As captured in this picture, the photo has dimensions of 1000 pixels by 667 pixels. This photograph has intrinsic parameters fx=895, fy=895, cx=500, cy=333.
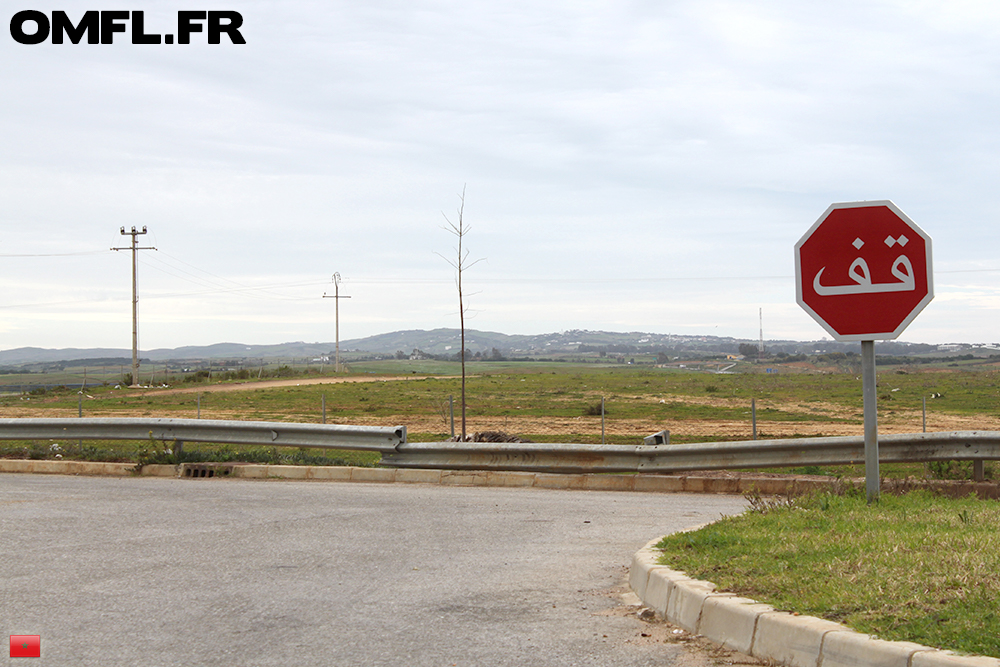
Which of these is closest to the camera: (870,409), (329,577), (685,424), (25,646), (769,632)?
(769,632)

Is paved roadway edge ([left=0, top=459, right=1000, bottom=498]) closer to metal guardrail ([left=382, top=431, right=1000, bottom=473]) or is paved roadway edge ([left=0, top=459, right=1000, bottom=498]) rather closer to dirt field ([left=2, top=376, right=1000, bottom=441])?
metal guardrail ([left=382, top=431, right=1000, bottom=473])

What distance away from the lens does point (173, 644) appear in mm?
5184

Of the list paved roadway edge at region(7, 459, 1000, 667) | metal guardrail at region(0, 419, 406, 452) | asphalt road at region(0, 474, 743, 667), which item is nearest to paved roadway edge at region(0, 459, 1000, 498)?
metal guardrail at region(0, 419, 406, 452)

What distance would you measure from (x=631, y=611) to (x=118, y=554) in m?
4.58

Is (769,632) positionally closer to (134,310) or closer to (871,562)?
(871,562)

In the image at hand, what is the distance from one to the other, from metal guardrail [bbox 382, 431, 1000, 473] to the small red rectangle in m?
8.64

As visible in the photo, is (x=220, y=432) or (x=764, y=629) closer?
(x=764, y=629)

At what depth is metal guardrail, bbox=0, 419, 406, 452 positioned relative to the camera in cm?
1410

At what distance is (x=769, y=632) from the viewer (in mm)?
4738

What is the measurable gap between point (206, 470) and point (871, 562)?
1150cm

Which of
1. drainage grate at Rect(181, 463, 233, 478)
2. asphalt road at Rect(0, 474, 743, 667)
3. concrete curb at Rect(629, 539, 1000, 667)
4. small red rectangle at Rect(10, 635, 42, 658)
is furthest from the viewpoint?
drainage grate at Rect(181, 463, 233, 478)

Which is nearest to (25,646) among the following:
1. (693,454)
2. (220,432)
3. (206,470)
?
(693,454)

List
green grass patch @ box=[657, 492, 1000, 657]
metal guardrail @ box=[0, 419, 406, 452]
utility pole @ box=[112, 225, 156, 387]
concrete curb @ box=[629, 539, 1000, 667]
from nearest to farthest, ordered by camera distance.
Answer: concrete curb @ box=[629, 539, 1000, 667] < green grass patch @ box=[657, 492, 1000, 657] < metal guardrail @ box=[0, 419, 406, 452] < utility pole @ box=[112, 225, 156, 387]

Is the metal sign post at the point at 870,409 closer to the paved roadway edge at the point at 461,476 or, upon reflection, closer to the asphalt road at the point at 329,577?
the asphalt road at the point at 329,577
